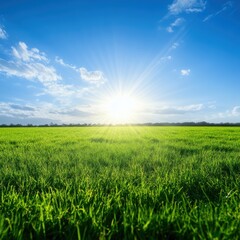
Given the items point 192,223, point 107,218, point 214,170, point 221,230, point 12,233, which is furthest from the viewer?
point 214,170

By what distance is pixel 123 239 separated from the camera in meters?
1.99

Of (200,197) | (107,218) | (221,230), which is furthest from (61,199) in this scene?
(200,197)

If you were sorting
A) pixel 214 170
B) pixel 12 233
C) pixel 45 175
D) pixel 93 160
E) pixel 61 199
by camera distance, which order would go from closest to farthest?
pixel 12 233, pixel 61 199, pixel 45 175, pixel 214 170, pixel 93 160

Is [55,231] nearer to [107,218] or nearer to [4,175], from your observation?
[107,218]

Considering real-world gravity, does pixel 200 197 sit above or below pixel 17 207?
below

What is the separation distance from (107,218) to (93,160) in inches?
164

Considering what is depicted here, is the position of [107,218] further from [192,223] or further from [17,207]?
[17,207]

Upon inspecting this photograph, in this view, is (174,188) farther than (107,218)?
Yes

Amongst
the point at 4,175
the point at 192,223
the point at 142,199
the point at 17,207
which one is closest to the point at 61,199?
the point at 17,207

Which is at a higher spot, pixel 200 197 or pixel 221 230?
pixel 221 230

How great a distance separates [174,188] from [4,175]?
12.1ft

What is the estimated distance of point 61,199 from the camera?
281cm

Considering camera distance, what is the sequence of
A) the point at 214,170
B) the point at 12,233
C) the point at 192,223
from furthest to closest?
the point at 214,170
the point at 192,223
the point at 12,233

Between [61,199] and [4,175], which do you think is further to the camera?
[4,175]
